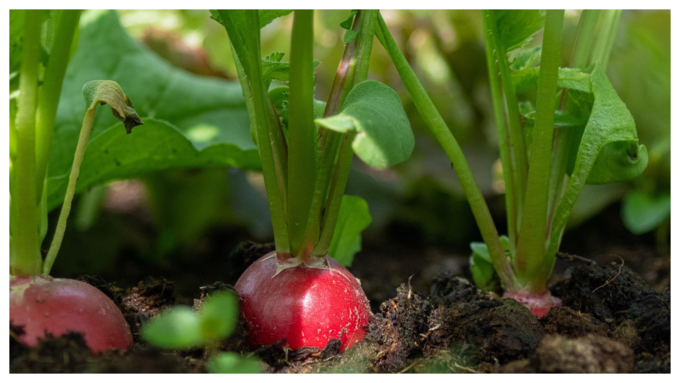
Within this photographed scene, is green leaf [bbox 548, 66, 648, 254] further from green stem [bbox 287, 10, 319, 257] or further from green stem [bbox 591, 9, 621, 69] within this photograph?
green stem [bbox 287, 10, 319, 257]

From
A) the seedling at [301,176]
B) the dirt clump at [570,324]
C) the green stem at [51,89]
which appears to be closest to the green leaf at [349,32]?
the seedling at [301,176]

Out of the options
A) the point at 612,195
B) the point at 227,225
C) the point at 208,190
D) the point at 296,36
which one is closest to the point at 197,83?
the point at 208,190

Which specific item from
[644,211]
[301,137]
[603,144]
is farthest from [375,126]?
[644,211]

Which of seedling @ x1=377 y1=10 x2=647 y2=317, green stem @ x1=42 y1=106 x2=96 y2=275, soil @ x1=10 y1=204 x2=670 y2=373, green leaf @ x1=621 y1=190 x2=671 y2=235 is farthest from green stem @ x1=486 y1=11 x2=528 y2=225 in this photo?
green leaf @ x1=621 y1=190 x2=671 y2=235

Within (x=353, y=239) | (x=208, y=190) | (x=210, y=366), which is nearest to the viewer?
(x=210, y=366)

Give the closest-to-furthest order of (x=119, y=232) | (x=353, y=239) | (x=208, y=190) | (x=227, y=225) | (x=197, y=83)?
(x=353, y=239) < (x=197, y=83) < (x=119, y=232) < (x=208, y=190) < (x=227, y=225)

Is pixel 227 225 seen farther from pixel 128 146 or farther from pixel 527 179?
pixel 527 179

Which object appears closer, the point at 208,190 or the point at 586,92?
the point at 586,92
